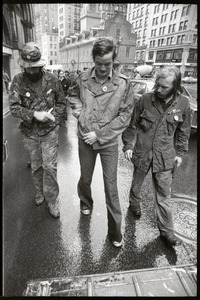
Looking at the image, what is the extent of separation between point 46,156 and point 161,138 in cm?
163

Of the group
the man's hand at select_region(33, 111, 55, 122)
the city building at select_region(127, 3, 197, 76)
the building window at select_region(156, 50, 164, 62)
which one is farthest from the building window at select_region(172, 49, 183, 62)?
the man's hand at select_region(33, 111, 55, 122)

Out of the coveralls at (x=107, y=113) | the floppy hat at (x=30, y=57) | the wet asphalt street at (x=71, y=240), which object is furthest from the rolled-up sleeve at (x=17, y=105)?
the wet asphalt street at (x=71, y=240)

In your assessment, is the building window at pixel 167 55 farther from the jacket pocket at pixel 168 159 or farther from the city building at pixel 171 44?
the jacket pocket at pixel 168 159

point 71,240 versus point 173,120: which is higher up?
point 173,120

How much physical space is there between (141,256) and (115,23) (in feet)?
188

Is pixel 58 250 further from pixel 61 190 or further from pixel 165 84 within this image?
pixel 165 84

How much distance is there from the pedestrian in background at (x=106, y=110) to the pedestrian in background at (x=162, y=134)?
13.6 inches

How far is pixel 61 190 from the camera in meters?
4.10

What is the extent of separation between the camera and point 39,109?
293cm

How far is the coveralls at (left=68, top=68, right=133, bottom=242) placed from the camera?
2414 mm

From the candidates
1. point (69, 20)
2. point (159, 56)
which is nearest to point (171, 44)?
point (159, 56)

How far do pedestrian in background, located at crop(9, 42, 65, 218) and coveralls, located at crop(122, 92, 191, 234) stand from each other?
108cm

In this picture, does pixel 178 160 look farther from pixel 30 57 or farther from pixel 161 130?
pixel 30 57

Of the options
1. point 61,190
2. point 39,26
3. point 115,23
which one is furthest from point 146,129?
point 39,26
